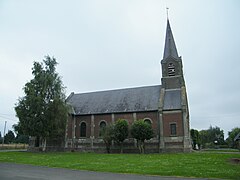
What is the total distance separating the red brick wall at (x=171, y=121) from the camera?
33.4 meters

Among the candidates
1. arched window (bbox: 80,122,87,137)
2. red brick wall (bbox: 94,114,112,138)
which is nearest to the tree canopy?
red brick wall (bbox: 94,114,112,138)

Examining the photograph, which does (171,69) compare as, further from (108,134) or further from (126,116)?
(108,134)

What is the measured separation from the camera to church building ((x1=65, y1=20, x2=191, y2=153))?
110 ft

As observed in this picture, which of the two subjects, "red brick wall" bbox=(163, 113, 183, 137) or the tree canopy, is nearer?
"red brick wall" bbox=(163, 113, 183, 137)

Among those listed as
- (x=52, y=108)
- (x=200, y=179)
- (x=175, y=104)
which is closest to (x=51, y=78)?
(x=52, y=108)

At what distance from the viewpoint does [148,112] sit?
36438 millimetres

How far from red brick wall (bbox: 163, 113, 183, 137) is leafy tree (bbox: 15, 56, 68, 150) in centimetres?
1636

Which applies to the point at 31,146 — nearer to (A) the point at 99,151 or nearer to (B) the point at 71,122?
(B) the point at 71,122

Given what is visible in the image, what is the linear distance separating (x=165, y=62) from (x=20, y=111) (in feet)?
85.6

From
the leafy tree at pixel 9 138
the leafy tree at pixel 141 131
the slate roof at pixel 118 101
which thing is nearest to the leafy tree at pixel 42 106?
the slate roof at pixel 118 101

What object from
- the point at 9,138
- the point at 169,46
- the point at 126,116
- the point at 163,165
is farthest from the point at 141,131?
the point at 9,138

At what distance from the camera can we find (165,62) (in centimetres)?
3988

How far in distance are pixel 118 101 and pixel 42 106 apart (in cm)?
1379

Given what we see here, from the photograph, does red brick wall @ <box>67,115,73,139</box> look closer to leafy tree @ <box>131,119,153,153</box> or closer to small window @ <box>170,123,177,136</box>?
leafy tree @ <box>131,119,153,153</box>
